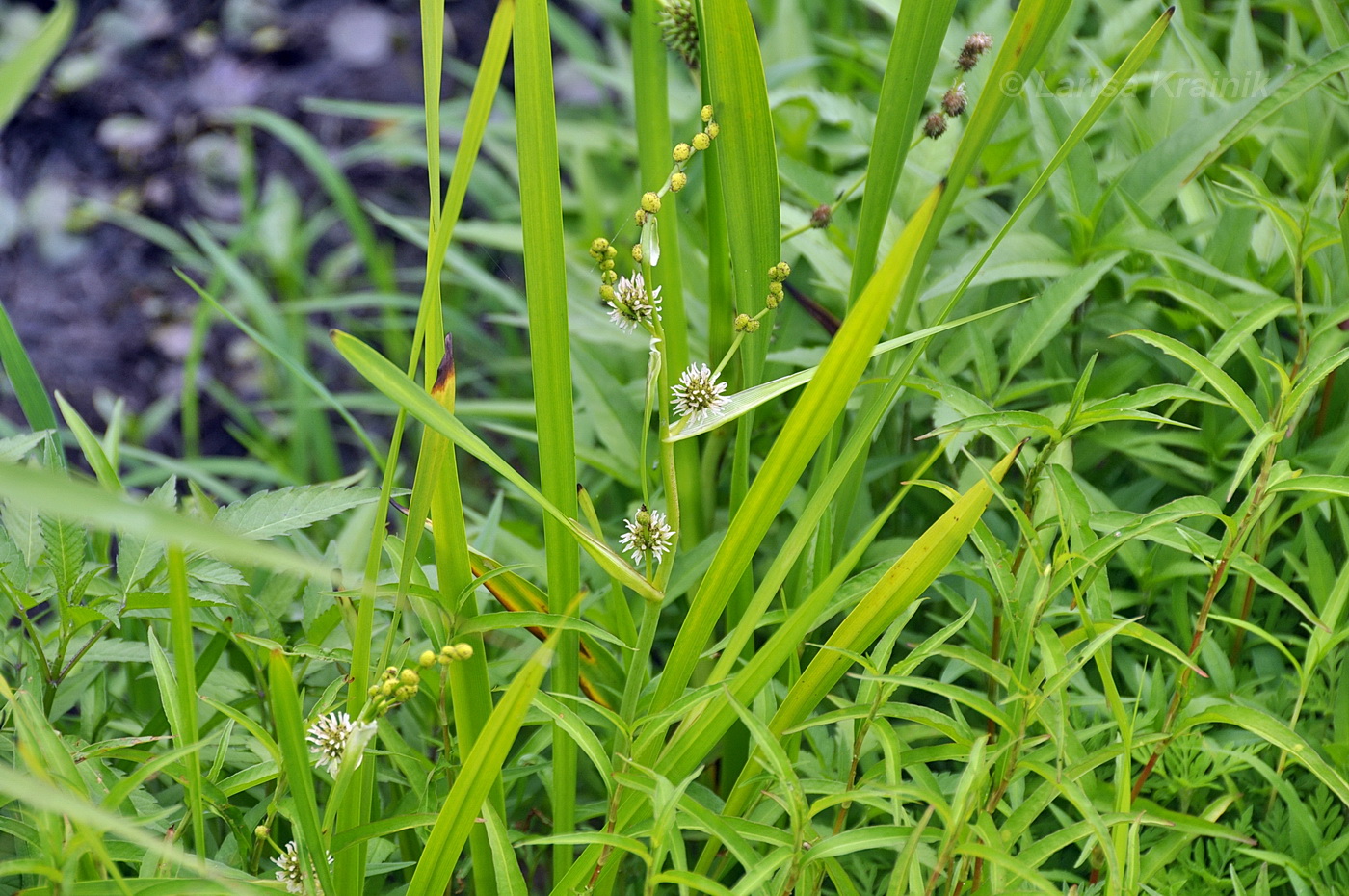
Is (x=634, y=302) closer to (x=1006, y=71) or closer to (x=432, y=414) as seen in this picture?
(x=432, y=414)

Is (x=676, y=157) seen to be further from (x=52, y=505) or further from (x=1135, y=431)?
(x=1135, y=431)

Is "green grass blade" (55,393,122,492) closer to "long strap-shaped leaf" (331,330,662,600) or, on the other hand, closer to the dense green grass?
the dense green grass

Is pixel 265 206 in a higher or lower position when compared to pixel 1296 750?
higher

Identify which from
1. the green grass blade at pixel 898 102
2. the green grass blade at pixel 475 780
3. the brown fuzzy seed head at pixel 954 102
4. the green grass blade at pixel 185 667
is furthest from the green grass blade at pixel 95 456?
the brown fuzzy seed head at pixel 954 102

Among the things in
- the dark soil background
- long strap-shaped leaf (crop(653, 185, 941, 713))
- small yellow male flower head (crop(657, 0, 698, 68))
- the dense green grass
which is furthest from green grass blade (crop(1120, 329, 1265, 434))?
the dark soil background

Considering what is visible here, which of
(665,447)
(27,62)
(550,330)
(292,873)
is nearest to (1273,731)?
(665,447)

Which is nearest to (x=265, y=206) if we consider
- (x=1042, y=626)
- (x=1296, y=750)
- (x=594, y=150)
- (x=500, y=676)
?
(x=594, y=150)
